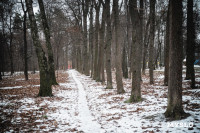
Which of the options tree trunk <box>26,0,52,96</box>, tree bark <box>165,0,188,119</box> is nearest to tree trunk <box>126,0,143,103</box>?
tree bark <box>165,0,188,119</box>

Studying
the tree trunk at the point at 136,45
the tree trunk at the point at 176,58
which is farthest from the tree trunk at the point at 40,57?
the tree trunk at the point at 176,58

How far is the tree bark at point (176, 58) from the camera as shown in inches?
172

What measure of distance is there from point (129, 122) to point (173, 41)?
3.40 m

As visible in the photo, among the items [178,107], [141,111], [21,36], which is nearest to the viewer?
[178,107]

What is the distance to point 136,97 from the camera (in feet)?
24.6

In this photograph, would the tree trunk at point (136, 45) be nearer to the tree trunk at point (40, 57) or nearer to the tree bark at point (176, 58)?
the tree bark at point (176, 58)

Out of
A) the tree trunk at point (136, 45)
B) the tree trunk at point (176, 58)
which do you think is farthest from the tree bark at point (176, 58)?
the tree trunk at point (136, 45)

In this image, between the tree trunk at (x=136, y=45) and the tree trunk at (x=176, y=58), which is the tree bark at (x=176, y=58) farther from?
the tree trunk at (x=136, y=45)

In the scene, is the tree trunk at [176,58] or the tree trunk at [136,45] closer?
the tree trunk at [176,58]

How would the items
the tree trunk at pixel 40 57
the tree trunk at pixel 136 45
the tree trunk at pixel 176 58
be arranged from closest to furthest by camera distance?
the tree trunk at pixel 176 58, the tree trunk at pixel 136 45, the tree trunk at pixel 40 57

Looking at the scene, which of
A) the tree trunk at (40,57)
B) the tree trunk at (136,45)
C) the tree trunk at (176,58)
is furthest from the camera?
the tree trunk at (40,57)

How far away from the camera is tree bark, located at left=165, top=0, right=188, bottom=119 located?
14.3ft

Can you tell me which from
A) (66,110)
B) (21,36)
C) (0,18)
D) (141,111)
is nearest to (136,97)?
(141,111)

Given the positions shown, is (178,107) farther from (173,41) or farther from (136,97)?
(136,97)
